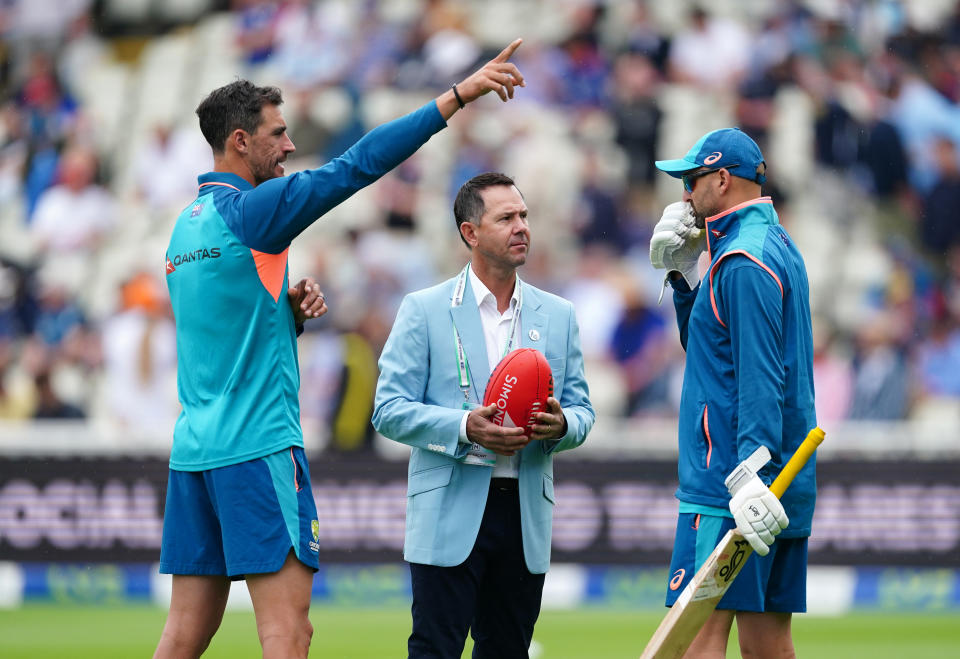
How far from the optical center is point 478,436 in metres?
5.06

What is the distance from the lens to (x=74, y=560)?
11.3 m

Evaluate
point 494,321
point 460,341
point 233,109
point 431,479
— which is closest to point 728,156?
point 494,321

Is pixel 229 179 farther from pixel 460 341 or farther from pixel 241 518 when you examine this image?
pixel 241 518

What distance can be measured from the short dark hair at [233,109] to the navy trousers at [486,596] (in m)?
1.68

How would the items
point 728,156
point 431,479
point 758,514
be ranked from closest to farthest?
point 758,514 < point 728,156 < point 431,479

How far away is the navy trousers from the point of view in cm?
514

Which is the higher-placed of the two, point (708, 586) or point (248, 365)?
point (248, 365)

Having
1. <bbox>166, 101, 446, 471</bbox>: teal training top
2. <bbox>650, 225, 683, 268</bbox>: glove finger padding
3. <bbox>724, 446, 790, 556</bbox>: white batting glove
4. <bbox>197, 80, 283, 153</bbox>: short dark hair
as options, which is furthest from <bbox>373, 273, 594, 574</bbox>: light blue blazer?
<bbox>197, 80, 283, 153</bbox>: short dark hair

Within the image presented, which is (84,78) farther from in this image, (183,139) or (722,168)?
(722,168)

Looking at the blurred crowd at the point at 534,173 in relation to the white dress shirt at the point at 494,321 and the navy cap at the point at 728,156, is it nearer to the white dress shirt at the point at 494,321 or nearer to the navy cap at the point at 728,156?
the white dress shirt at the point at 494,321

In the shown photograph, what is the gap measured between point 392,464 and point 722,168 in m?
6.58

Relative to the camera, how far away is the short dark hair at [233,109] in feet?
16.4

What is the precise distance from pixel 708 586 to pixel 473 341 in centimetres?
137

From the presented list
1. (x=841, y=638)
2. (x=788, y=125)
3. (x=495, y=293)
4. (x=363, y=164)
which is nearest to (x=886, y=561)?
(x=841, y=638)
